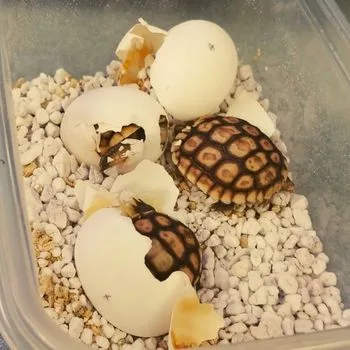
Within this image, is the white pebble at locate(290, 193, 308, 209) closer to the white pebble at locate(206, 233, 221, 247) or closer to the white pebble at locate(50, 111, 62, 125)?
the white pebble at locate(206, 233, 221, 247)

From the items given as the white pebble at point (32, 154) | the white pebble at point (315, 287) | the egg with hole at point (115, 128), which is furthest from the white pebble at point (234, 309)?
the white pebble at point (32, 154)

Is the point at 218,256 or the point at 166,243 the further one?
the point at 218,256

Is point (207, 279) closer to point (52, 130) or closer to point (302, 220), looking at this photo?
point (302, 220)

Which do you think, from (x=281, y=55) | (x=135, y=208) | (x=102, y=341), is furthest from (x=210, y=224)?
(x=281, y=55)

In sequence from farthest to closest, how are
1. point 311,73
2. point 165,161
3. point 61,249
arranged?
point 311,73 → point 165,161 → point 61,249

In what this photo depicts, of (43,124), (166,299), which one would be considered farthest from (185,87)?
(166,299)

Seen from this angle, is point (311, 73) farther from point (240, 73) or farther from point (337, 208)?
point (337, 208)
